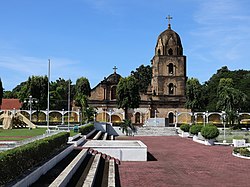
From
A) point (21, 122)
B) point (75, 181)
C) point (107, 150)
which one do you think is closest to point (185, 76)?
point (21, 122)

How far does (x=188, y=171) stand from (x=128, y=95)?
32.4 metres

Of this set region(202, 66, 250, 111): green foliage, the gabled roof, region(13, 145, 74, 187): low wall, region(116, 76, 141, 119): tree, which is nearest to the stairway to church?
region(116, 76, 141, 119): tree

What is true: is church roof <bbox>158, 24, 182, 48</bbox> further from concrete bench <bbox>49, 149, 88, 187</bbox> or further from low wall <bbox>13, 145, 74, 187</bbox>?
concrete bench <bbox>49, 149, 88, 187</bbox>

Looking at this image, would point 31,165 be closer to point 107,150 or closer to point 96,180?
point 96,180

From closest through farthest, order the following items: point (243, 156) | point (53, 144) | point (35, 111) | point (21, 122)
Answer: point (53, 144) < point (243, 156) < point (21, 122) < point (35, 111)

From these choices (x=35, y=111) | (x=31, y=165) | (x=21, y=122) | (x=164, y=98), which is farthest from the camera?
(x=164, y=98)

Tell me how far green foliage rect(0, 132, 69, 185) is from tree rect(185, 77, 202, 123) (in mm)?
38355

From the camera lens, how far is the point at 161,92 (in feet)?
172

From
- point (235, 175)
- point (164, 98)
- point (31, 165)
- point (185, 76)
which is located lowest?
point (235, 175)

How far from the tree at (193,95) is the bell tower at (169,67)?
1.92 m

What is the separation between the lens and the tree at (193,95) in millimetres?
→ 49691

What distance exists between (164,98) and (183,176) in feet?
124

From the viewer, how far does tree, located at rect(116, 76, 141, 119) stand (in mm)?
47625

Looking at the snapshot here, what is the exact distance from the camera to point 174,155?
70.3ft
